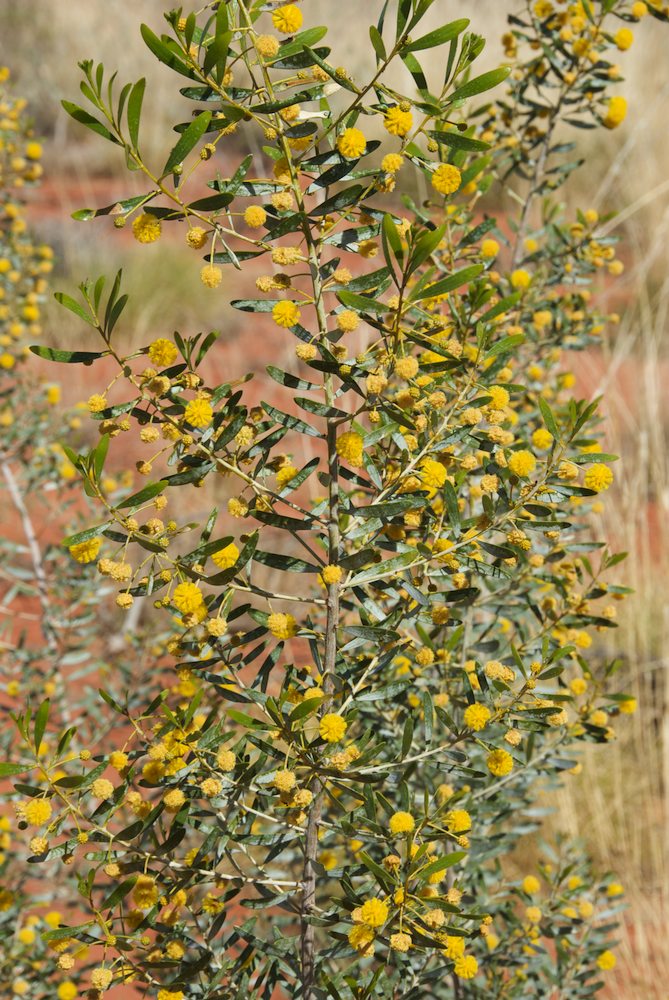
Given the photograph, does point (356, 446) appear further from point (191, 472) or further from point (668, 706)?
point (668, 706)

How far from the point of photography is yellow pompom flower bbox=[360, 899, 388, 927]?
2.35 feet

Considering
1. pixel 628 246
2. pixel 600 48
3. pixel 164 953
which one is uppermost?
pixel 628 246

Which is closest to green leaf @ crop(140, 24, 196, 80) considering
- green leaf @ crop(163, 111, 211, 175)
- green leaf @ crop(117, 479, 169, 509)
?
green leaf @ crop(163, 111, 211, 175)

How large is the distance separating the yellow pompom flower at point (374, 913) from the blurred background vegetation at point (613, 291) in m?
1.34

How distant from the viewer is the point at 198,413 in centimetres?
72

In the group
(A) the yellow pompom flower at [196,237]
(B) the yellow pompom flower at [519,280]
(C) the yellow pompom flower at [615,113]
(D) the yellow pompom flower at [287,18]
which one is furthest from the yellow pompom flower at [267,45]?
(C) the yellow pompom flower at [615,113]

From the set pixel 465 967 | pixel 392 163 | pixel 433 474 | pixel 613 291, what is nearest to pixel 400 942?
pixel 465 967

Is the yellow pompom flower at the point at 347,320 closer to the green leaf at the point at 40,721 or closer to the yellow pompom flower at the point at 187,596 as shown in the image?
the yellow pompom flower at the point at 187,596

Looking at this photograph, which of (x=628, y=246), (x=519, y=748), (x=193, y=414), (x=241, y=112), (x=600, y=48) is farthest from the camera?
(x=628, y=246)

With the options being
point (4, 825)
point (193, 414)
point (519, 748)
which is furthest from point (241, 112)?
point (4, 825)

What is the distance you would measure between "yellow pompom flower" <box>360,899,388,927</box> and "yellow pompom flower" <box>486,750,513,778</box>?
152 mm

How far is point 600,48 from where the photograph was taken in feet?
4.38

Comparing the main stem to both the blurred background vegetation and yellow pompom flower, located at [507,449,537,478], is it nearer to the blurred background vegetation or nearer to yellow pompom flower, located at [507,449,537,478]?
yellow pompom flower, located at [507,449,537,478]

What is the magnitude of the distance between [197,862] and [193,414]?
0.41 meters
